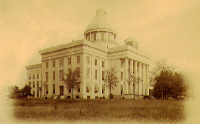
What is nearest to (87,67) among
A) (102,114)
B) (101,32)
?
(101,32)

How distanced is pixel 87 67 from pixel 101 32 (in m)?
17.6

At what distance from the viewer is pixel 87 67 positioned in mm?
41500

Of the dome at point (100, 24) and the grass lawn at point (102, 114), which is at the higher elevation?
the dome at point (100, 24)

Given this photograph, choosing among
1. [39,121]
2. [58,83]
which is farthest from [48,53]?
[39,121]

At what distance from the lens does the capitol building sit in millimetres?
40531

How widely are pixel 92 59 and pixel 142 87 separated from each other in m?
20.8

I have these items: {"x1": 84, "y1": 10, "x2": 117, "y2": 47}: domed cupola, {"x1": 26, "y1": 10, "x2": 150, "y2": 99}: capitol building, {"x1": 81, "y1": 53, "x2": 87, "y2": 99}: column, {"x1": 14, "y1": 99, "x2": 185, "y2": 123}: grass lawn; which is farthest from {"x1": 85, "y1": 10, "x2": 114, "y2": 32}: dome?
{"x1": 14, "y1": 99, "x2": 185, "y2": 123}: grass lawn

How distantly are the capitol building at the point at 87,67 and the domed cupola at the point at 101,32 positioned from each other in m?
0.40

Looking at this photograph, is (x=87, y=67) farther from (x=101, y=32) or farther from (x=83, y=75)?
(x=101, y=32)

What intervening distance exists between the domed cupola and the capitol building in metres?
0.40

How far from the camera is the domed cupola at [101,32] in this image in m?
53.9

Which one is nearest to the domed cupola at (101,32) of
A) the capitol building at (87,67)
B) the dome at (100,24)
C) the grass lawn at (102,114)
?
the dome at (100,24)

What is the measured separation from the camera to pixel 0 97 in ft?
33.8

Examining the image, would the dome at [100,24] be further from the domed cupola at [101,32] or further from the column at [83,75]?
the column at [83,75]
